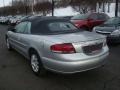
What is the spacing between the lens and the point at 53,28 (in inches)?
232

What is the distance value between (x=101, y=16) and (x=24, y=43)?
32.5ft

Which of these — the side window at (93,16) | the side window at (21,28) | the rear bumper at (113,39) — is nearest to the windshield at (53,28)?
the side window at (21,28)

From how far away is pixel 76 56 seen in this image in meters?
4.73

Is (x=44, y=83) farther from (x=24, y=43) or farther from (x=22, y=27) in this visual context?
(x=22, y=27)

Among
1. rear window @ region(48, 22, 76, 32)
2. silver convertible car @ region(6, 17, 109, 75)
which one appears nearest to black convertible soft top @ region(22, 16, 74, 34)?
silver convertible car @ region(6, 17, 109, 75)

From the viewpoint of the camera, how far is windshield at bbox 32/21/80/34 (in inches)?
226

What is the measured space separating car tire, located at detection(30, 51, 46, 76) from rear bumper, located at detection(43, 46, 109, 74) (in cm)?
37

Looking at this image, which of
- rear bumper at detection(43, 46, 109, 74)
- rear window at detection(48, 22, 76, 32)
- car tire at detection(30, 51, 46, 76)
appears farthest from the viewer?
rear window at detection(48, 22, 76, 32)

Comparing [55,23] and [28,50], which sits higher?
[55,23]

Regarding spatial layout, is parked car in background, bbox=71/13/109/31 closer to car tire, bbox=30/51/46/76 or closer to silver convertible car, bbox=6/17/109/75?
silver convertible car, bbox=6/17/109/75

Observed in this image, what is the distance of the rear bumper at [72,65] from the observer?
15.4 ft

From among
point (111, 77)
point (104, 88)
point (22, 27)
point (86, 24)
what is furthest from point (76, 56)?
point (86, 24)

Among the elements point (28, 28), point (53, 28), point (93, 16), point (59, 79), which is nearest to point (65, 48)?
point (59, 79)

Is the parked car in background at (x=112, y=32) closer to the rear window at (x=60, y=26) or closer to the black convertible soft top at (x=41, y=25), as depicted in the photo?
the rear window at (x=60, y=26)
